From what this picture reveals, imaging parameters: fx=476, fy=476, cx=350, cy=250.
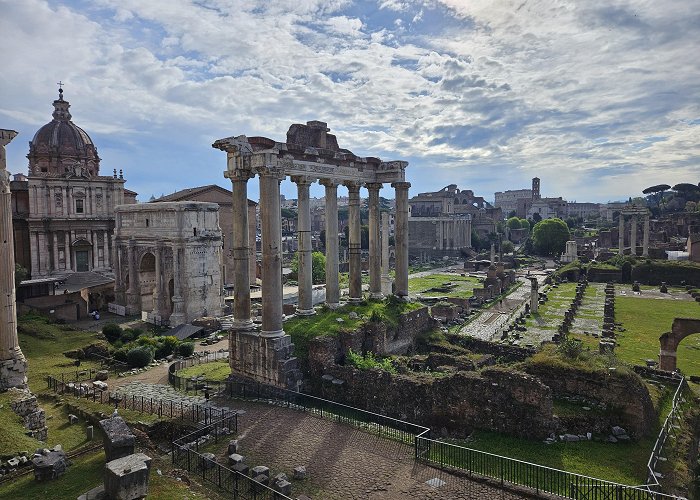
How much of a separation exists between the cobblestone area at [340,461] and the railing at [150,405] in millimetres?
991

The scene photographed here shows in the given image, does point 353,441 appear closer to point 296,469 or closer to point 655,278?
point 296,469

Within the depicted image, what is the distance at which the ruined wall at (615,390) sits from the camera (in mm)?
14094

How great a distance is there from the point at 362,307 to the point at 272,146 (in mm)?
9025

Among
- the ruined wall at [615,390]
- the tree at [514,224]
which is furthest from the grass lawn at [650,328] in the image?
the tree at [514,224]

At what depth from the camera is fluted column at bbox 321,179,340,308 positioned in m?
21.9

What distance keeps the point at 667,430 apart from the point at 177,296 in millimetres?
31248

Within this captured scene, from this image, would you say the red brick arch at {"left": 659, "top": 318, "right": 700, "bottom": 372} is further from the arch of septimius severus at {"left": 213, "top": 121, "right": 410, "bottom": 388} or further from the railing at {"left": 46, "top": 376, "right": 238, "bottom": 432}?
the railing at {"left": 46, "top": 376, "right": 238, "bottom": 432}

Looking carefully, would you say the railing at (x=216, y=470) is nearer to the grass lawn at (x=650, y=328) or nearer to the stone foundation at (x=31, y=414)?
the stone foundation at (x=31, y=414)

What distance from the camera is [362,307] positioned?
2300 cm

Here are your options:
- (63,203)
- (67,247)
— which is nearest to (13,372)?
(67,247)

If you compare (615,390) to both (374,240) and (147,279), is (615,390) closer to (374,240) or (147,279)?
(374,240)

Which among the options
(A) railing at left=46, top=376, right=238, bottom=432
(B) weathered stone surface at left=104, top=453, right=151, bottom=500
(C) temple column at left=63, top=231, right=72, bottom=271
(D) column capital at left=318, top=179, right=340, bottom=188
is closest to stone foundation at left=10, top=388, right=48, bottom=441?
(A) railing at left=46, top=376, right=238, bottom=432

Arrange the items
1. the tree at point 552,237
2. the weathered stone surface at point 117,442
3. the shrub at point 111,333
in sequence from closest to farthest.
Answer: the weathered stone surface at point 117,442 → the shrub at point 111,333 → the tree at point 552,237

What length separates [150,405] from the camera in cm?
1681
